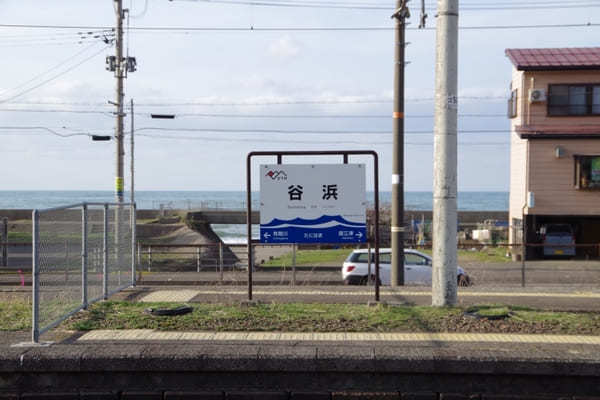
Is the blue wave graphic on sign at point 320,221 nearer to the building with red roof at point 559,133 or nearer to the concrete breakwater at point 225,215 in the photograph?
the building with red roof at point 559,133

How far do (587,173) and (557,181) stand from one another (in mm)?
1268

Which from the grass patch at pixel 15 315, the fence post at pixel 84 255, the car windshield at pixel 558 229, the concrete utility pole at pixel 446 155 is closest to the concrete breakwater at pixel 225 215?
the car windshield at pixel 558 229

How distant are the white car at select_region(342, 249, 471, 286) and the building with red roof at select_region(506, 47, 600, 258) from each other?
1021cm

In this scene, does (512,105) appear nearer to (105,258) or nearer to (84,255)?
(105,258)

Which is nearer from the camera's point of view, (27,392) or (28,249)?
(27,392)

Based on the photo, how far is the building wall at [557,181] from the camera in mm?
28484

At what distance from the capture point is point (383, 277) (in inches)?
739

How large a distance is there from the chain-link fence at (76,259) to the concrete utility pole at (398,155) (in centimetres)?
642

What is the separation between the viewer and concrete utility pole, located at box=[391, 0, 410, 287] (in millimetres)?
15445

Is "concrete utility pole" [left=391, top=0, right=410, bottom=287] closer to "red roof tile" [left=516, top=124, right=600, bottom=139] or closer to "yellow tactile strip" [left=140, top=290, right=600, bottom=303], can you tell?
"yellow tactile strip" [left=140, top=290, right=600, bottom=303]

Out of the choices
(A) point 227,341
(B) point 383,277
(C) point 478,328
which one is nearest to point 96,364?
(A) point 227,341

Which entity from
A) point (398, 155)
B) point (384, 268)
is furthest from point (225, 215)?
point (398, 155)

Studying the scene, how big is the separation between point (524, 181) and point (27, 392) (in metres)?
26.2

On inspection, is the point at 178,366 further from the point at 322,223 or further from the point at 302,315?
the point at 322,223
